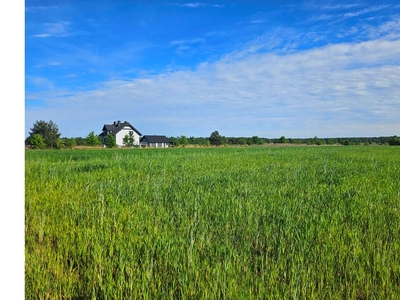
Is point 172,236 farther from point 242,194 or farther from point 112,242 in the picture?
point 242,194

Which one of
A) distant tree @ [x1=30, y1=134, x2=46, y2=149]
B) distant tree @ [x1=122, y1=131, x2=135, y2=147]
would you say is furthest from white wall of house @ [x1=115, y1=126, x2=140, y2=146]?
distant tree @ [x1=30, y1=134, x2=46, y2=149]

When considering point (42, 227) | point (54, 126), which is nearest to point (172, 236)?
point (42, 227)

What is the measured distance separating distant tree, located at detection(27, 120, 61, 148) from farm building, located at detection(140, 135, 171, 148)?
30.0 metres

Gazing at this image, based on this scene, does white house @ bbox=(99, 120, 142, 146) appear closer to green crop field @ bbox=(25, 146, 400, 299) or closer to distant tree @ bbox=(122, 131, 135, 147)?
distant tree @ bbox=(122, 131, 135, 147)

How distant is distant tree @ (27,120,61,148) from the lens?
6616cm

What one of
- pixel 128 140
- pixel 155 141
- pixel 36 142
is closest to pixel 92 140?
pixel 128 140

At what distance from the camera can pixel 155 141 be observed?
3939 inches

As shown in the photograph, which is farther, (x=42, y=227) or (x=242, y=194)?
(x=242, y=194)

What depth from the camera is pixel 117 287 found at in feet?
8.18

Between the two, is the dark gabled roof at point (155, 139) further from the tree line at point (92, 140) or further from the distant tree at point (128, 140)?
the distant tree at point (128, 140)

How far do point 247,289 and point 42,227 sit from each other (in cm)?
316

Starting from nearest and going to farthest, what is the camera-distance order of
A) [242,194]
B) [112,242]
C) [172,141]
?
1. [112,242]
2. [242,194]
3. [172,141]

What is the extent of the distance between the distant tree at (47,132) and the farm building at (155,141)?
3004 centimetres

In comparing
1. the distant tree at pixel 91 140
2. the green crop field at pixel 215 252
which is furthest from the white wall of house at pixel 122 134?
the green crop field at pixel 215 252
